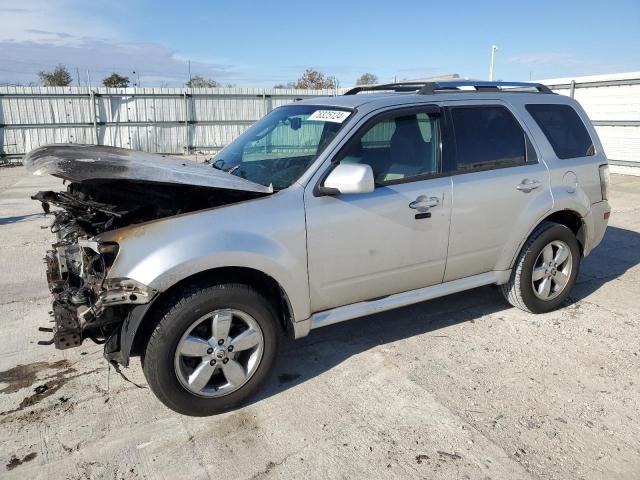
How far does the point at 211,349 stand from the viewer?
306cm

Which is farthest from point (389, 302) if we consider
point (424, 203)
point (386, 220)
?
point (424, 203)

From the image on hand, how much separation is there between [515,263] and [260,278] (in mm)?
2353

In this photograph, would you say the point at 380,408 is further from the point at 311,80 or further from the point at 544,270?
the point at 311,80

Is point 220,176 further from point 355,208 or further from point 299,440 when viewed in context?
point 299,440

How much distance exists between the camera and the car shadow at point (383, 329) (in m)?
3.71

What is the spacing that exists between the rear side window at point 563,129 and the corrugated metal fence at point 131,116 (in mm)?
16513

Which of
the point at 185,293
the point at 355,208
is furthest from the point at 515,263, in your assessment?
the point at 185,293

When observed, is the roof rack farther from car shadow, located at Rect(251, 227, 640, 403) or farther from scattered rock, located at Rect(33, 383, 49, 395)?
scattered rock, located at Rect(33, 383, 49, 395)

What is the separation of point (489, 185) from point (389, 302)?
1219 millimetres

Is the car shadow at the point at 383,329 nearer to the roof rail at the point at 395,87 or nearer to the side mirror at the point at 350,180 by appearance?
the side mirror at the point at 350,180

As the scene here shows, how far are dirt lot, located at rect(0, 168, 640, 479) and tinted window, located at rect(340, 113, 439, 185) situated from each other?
4.49 ft

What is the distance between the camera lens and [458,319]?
4535 mm

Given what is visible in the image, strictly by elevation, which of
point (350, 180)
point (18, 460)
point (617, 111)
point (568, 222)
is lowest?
point (18, 460)

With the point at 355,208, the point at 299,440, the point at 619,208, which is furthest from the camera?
the point at 619,208
